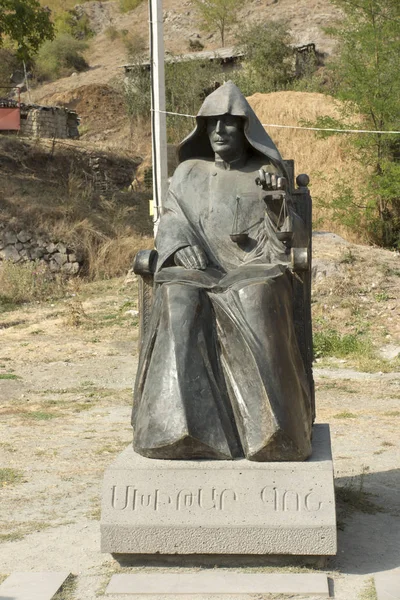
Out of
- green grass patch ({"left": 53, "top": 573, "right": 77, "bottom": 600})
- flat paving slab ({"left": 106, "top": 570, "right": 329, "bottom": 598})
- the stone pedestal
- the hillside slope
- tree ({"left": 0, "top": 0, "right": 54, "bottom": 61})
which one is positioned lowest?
green grass patch ({"left": 53, "top": 573, "right": 77, "bottom": 600})

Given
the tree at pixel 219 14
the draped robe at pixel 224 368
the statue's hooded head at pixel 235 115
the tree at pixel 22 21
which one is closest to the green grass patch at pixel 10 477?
Answer: the draped robe at pixel 224 368

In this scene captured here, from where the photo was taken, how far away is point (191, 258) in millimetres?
5164

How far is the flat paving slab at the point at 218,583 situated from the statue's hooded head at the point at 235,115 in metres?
2.25

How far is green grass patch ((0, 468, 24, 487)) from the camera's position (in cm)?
647

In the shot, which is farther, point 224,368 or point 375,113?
point 375,113

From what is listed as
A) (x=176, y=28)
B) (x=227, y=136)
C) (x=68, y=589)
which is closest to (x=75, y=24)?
(x=176, y=28)

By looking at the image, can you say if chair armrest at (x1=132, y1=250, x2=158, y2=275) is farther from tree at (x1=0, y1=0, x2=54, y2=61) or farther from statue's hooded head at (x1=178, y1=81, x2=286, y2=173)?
tree at (x1=0, y1=0, x2=54, y2=61)

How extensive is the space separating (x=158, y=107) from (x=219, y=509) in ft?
37.5

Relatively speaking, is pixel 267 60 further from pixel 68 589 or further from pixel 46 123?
pixel 68 589

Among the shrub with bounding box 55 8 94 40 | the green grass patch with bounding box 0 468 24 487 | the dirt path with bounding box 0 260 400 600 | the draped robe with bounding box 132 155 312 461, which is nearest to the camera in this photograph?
the draped robe with bounding box 132 155 312 461

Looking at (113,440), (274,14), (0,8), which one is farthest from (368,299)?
(274,14)

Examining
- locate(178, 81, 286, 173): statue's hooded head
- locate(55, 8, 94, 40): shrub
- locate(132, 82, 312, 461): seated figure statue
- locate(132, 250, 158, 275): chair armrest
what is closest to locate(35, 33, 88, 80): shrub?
locate(55, 8, 94, 40): shrub

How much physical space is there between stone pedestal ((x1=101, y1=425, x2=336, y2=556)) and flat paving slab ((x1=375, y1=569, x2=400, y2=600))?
262 mm

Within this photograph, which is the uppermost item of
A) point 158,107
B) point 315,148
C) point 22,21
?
point 22,21
